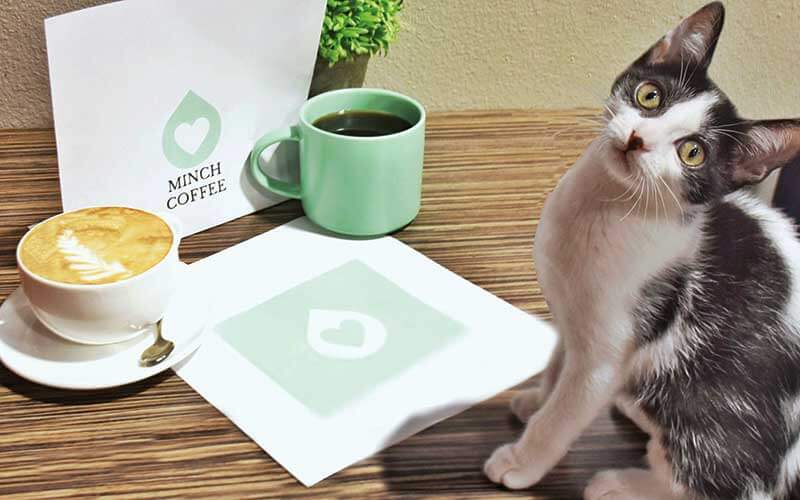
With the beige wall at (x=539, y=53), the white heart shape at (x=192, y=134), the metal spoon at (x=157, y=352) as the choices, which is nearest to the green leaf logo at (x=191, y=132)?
the white heart shape at (x=192, y=134)

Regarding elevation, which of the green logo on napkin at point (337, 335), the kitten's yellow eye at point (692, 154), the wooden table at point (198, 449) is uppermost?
the kitten's yellow eye at point (692, 154)

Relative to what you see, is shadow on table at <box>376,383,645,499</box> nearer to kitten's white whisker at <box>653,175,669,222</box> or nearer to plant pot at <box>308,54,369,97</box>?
kitten's white whisker at <box>653,175,669,222</box>

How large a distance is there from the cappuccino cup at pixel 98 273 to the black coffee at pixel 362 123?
244 mm

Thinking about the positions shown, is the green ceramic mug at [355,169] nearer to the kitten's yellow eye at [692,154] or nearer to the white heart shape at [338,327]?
the white heart shape at [338,327]

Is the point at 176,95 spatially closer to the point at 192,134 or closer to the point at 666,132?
the point at 192,134

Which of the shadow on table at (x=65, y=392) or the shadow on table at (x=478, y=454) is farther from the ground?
the shadow on table at (x=478, y=454)

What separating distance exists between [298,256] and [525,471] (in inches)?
14.0

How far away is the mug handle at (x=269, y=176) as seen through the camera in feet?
2.87

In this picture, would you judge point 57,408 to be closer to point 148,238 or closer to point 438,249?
point 148,238

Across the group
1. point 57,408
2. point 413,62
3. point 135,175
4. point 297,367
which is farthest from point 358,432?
point 413,62

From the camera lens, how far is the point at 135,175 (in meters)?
0.79

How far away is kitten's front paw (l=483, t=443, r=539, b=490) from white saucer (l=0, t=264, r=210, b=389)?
0.87 ft

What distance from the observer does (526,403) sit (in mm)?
647

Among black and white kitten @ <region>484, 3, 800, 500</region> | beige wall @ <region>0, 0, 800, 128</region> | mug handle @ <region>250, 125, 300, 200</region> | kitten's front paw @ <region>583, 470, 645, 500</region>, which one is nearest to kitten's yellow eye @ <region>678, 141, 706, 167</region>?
black and white kitten @ <region>484, 3, 800, 500</region>
